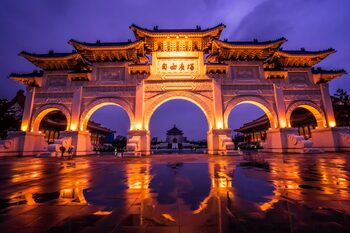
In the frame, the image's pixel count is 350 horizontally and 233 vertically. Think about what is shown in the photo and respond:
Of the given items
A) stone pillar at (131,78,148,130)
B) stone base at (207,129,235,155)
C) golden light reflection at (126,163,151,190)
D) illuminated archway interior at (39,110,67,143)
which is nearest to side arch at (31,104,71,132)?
stone pillar at (131,78,148,130)

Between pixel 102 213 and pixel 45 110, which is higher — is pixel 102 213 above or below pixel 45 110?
below

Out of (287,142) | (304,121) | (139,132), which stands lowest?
(287,142)

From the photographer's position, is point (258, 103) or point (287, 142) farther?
point (258, 103)

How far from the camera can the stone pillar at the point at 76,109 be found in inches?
578

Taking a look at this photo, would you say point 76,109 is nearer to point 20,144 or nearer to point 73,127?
point 73,127

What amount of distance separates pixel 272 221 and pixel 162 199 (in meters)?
1.33

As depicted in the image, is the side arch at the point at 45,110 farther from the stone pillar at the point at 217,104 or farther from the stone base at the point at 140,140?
the stone pillar at the point at 217,104

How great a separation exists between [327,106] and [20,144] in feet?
89.5

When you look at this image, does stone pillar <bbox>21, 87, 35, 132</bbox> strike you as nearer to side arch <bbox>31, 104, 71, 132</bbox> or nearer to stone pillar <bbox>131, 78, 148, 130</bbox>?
side arch <bbox>31, 104, 71, 132</bbox>

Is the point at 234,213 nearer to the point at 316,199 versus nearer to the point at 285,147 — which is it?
the point at 316,199

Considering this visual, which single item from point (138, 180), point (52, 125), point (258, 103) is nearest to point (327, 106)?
point (258, 103)

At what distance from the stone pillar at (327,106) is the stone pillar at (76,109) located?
2198 cm

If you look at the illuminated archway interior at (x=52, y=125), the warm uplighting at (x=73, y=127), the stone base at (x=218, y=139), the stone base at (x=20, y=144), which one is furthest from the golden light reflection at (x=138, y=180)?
the illuminated archway interior at (x=52, y=125)

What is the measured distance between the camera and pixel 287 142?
14.3 meters
